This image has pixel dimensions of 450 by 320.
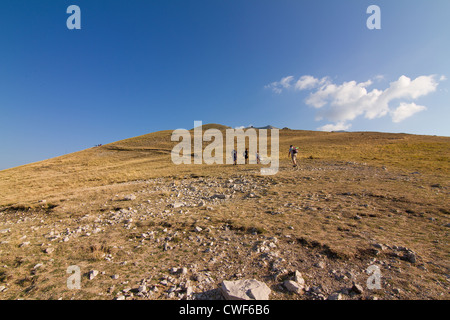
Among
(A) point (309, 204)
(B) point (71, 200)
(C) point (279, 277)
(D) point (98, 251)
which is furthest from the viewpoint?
(B) point (71, 200)

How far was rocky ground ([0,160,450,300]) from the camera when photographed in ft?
13.8

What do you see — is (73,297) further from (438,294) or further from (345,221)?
(345,221)

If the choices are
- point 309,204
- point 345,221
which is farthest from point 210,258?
point 309,204

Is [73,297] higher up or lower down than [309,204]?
lower down

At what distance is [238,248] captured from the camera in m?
5.90

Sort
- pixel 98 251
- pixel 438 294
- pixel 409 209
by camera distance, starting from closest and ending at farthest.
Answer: pixel 438 294 < pixel 98 251 < pixel 409 209

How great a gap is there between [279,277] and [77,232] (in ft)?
26.0

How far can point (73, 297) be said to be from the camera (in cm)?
414

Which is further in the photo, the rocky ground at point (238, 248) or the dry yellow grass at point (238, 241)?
the dry yellow grass at point (238, 241)

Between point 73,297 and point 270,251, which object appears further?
point 270,251

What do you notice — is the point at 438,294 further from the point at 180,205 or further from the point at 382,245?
the point at 180,205

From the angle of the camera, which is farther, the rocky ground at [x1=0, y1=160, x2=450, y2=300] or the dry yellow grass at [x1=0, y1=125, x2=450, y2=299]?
the dry yellow grass at [x1=0, y1=125, x2=450, y2=299]

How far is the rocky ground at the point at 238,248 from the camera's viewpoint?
420 centimetres

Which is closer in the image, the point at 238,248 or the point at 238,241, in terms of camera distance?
the point at 238,248
